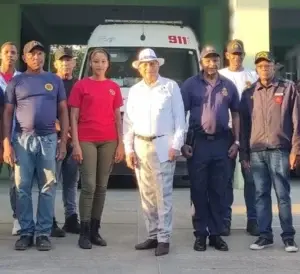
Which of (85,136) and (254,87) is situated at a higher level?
(254,87)

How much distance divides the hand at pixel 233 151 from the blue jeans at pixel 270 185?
0.56ft

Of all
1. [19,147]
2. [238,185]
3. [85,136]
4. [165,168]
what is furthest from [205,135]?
[238,185]

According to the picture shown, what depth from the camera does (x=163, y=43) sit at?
1127 cm

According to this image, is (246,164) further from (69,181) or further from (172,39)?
(172,39)

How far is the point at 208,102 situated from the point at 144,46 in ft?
16.2

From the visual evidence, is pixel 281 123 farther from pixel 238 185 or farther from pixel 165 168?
pixel 238 185

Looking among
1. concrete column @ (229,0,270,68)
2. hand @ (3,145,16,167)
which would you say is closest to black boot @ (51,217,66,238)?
hand @ (3,145,16,167)

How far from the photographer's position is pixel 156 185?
249 inches

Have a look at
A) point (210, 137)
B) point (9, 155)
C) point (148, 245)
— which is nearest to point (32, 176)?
point (9, 155)

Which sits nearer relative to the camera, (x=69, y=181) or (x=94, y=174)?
(x=94, y=174)

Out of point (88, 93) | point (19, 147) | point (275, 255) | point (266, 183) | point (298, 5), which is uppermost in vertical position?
point (298, 5)

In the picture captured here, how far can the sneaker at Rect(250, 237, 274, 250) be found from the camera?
6508 mm

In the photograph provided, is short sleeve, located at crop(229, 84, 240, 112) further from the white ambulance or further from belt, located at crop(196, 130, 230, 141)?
the white ambulance

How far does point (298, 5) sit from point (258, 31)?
155 inches
